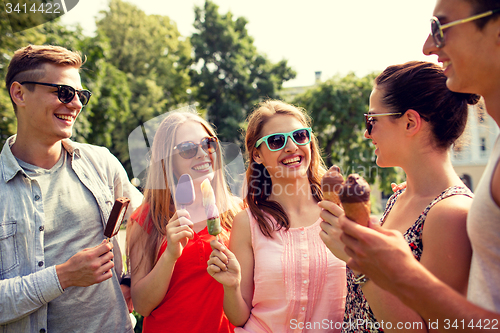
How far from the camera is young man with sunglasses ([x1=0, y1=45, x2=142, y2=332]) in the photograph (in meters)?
2.46

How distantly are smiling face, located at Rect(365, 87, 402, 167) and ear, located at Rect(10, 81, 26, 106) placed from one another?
9.28 feet

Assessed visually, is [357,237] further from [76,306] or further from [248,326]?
[76,306]

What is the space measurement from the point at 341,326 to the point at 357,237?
57.5 inches

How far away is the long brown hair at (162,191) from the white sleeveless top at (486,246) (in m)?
2.17

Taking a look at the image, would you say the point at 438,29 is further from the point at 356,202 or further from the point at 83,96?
the point at 83,96

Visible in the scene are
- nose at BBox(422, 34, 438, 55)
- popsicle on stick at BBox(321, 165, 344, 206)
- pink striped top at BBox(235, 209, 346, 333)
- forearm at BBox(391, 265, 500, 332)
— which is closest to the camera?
forearm at BBox(391, 265, 500, 332)

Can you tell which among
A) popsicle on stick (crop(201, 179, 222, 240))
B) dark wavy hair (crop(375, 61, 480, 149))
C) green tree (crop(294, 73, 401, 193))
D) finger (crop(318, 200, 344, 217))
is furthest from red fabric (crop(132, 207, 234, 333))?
green tree (crop(294, 73, 401, 193))

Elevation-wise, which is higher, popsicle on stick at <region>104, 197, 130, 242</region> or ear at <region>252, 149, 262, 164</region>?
ear at <region>252, 149, 262, 164</region>

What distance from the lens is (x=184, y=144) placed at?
10.5ft

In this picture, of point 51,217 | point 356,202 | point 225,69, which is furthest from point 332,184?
point 225,69

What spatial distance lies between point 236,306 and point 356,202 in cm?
141

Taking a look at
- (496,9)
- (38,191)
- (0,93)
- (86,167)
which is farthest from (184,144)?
(0,93)

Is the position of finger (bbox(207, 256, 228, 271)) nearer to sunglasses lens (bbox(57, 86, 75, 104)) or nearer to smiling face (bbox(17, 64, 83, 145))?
smiling face (bbox(17, 64, 83, 145))

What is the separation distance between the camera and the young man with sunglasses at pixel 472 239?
51.9 inches
